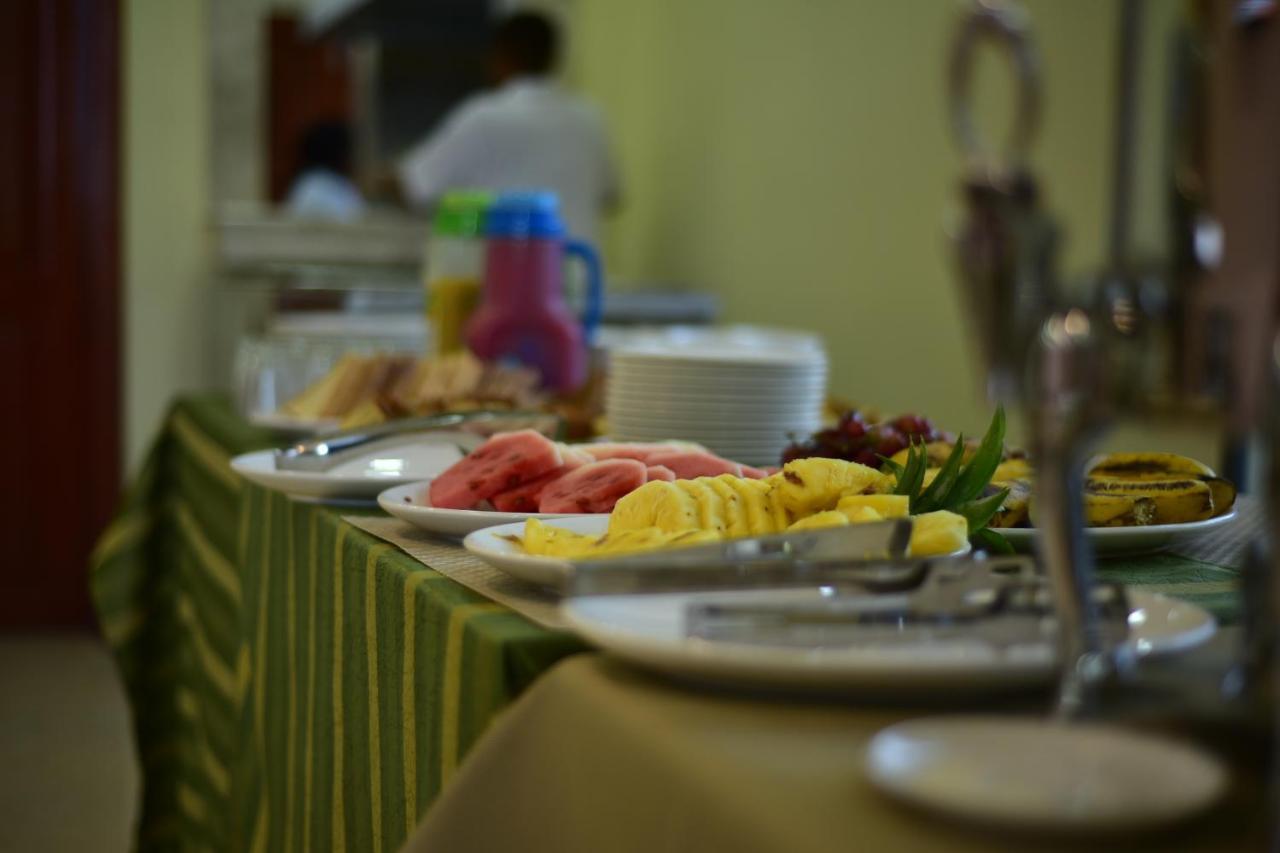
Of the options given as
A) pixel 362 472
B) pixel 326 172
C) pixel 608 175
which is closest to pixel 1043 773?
pixel 362 472

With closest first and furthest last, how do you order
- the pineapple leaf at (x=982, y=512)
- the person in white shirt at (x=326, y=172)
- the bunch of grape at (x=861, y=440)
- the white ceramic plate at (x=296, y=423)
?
the pineapple leaf at (x=982, y=512)
the bunch of grape at (x=861, y=440)
the white ceramic plate at (x=296, y=423)
the person in white shirt at (x=326, y=172)

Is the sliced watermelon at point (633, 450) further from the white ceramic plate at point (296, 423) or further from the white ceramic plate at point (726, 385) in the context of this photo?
the white ceramic plate at point (296, 423)

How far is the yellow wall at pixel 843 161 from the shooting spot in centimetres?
257

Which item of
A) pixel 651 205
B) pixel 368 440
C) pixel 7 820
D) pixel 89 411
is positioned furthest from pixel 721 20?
pixel 368 440

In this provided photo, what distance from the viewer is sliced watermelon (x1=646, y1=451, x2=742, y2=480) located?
3.17 feet

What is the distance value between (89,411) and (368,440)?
10.4 ft

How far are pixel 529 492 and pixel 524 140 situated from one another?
3.19 metres

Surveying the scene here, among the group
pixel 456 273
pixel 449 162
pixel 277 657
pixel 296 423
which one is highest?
pixel 449 162

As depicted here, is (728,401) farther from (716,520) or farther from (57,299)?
(57,299)

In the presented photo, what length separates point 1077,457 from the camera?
18.1 inches

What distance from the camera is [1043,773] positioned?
0.42 metres

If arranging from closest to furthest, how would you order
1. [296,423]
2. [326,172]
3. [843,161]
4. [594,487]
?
[594,487] → [296,423] → [843,161] → [326,172]

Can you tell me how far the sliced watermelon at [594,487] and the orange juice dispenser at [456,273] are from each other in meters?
0.97

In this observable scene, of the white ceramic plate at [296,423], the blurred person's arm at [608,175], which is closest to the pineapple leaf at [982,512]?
the white ceramic plate at [296,423]
